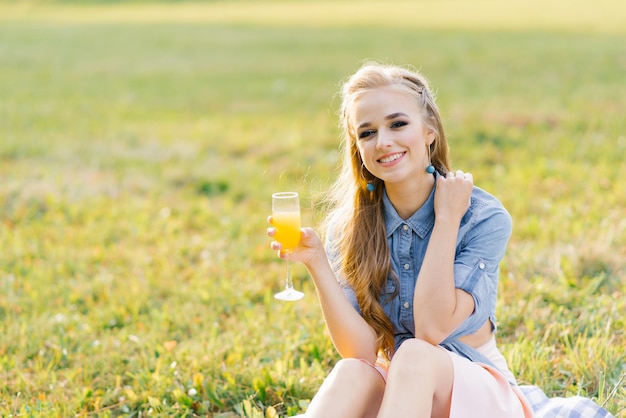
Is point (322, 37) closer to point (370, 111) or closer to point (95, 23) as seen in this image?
point (95, 23)

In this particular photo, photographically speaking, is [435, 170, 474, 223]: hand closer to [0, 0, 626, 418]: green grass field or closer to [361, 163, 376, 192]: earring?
[361, 163, 376, 192]: earring

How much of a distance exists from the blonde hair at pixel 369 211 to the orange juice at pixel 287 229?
0.34 m

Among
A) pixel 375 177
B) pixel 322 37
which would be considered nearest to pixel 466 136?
pixel 375 177

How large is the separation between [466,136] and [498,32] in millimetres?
13607

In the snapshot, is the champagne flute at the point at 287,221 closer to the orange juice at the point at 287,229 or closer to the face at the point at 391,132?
the orange juice at the point at 287,229

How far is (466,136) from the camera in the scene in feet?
30.1


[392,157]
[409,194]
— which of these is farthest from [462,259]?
[392,157]

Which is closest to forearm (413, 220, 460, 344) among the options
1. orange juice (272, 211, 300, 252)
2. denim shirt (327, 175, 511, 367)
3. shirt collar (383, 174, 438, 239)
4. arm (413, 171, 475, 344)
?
arm (413, 171, 475, 344)

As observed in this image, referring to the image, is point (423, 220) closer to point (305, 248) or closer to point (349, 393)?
point (305, 248)

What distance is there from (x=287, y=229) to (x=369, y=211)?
1.48 feet

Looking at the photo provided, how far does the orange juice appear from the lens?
10.6 feet

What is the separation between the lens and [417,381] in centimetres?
281

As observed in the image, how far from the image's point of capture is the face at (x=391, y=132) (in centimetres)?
324

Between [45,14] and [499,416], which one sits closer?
[499,416]
